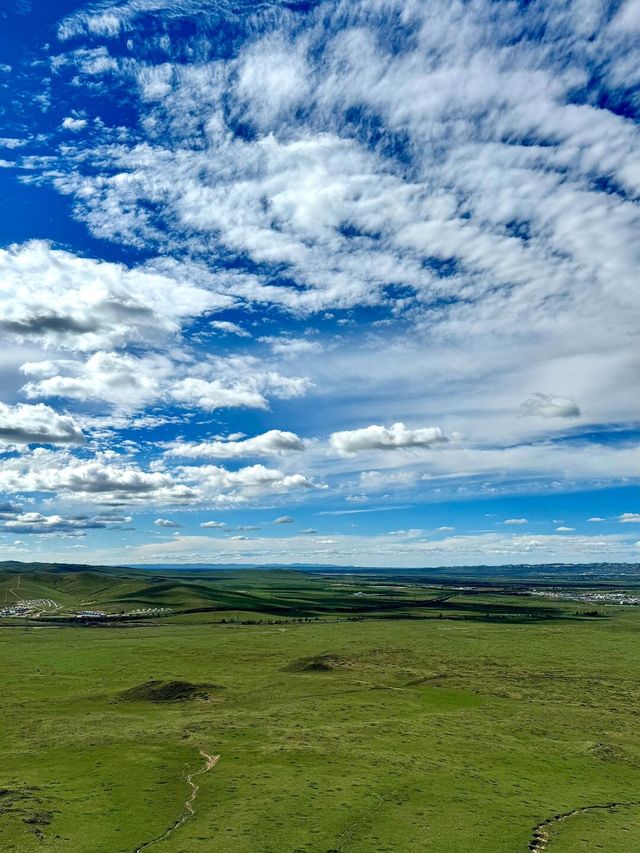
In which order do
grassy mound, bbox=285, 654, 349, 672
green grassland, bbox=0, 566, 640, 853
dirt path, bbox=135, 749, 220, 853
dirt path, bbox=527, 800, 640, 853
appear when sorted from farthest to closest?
grassy mound, bbox=285, 654, 349, 672
green grassland, bbox=0, 566, 640, 853
dirt path, bbox=527, 800, 640, 853
dirt path, bbox=135, 749, 220, 853

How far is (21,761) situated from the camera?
65500 millimetres

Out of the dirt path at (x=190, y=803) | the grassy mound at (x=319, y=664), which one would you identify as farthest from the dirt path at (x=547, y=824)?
the grassy mound at (x=319, y=664)

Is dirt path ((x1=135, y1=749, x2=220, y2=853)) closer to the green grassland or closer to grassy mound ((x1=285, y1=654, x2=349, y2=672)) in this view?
the green grassland

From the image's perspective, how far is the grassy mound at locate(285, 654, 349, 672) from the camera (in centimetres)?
12575

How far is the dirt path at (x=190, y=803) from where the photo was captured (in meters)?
45.8

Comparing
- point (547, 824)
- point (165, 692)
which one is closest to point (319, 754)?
point (547, 824)

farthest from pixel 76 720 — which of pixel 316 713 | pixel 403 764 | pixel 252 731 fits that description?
pixel 403 764

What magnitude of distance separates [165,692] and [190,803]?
4882 cm

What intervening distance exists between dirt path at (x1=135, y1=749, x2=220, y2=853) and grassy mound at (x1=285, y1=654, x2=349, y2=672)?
5908 centimetres

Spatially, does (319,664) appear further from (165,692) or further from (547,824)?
(547,824)

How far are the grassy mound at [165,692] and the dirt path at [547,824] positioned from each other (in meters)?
61.8

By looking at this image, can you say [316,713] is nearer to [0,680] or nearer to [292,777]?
[292,777]

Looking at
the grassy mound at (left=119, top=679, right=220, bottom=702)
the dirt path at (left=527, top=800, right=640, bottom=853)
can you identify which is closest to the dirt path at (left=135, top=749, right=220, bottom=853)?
the dirt path at (left=527, top=800, right=640, bottom=853)

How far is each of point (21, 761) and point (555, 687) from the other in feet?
291
